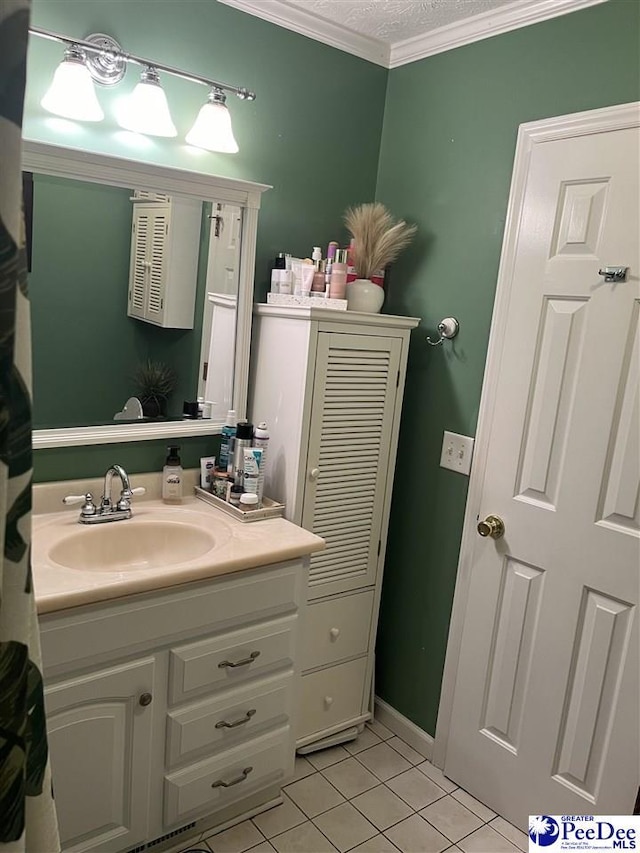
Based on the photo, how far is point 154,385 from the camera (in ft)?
6.33

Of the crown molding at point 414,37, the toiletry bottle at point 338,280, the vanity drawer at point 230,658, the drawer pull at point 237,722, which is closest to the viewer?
the vanity drawer at point 230,658

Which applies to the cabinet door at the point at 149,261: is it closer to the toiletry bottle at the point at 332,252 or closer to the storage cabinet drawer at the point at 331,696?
the toiletry bottle at the point at 332,252

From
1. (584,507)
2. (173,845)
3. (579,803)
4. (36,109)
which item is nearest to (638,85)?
(584,507)

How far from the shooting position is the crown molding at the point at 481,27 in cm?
176

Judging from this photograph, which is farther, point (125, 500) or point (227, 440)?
point (227, 440)

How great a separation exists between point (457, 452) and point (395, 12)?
1339 millimetres

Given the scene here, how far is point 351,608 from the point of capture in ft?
7.14

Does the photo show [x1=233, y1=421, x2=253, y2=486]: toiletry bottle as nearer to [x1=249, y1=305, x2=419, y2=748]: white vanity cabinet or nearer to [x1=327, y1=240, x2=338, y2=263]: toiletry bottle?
[x1=249, y1=305, x2=419, y2=748]: white vanity cabinet

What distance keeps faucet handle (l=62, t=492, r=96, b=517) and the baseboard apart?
4.33 feet

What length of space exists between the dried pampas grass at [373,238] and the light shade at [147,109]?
2.15 feet

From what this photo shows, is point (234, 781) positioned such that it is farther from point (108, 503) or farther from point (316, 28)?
point (316, 28)

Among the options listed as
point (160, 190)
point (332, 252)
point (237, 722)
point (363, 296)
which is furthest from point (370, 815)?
point (160, 190)

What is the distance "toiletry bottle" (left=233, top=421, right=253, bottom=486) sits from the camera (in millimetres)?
1918

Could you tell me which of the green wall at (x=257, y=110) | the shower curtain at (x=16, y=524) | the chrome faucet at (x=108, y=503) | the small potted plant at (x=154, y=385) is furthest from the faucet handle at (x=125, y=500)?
the shower curtain at (x=16, y=524)
